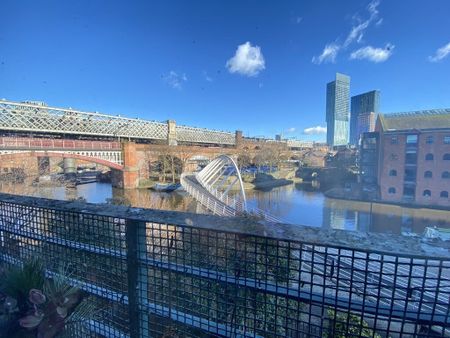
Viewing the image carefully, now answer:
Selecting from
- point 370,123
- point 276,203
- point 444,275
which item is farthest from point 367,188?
point 444,275

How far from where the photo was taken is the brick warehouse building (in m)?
17.3

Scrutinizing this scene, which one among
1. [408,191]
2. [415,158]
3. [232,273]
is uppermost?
[415,158]

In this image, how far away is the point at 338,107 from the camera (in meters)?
40.9

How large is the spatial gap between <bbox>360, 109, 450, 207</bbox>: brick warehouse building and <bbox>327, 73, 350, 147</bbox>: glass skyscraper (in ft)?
53.2

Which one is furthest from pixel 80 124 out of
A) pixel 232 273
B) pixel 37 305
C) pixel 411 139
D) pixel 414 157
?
pixel 414 157

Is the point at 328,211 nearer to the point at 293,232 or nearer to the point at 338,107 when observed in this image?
the point at 293,232

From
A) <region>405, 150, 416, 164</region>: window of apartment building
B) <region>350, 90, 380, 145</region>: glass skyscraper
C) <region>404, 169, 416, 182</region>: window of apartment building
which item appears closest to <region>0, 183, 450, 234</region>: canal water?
<region>404, 169, 416, 182</region>: window of apartment building

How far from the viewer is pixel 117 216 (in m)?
1.02

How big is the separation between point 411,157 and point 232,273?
2416cm

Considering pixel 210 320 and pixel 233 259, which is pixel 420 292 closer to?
pixel 233 259

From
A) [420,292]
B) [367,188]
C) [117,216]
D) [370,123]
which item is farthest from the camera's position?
[370,123]

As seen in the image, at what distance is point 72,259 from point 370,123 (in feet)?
119

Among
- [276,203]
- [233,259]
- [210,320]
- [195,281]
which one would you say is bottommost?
[276,203]

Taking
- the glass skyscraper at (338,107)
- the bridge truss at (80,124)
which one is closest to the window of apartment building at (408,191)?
the glass skyscraper at (338,107)
